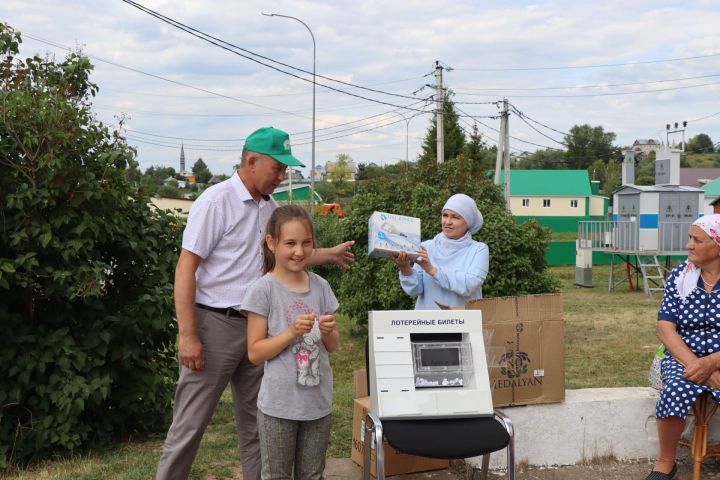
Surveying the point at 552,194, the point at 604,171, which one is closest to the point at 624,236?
the point at 552,194

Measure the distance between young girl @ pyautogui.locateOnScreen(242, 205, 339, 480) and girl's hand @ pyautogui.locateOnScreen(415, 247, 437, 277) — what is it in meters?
0.95

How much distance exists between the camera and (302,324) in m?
2.80

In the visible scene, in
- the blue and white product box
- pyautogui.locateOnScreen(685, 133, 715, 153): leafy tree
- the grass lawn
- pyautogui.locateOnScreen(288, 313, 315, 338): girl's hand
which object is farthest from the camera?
pyautogui.locateOnScreen(685, 133, 715, 153): leafy tree

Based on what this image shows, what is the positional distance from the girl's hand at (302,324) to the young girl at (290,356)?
5 centimetres

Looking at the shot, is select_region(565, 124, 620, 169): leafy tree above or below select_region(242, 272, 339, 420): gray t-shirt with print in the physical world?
above

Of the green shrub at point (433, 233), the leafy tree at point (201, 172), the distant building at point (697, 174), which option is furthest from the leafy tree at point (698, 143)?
the green shrub at point (433, 233)

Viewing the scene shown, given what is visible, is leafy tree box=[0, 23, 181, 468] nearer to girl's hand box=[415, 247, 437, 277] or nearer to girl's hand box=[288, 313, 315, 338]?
girl's hand box=[415, 247, 437, 277]

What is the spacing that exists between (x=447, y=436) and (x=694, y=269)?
2.03 metres

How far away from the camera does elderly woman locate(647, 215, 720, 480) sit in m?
3.98

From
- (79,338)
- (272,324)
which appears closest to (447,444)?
(272,324)

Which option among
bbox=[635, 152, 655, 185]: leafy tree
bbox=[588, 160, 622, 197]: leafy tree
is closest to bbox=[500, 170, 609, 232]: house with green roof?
bbox=[635, 152, 655, 185]: leafy tree

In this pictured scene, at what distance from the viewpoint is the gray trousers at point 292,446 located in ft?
9.68

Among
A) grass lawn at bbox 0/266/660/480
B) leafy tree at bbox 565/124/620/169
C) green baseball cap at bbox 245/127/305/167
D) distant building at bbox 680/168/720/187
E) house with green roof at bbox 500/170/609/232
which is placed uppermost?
leafy tree at bbox 565/124/620/169

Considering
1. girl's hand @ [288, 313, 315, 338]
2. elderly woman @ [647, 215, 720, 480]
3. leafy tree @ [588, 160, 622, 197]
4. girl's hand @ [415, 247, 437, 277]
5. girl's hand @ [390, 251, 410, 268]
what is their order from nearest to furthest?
girl's hand @ [288, 313, 315, 338]
girl's hand @ [390, 251, 410, 268]
girl's hand @ [415, 247, 437, 277]
elderly woman @ [647, 215, 720, 480]
leafy tree @ [588, 160, 622, 197]
